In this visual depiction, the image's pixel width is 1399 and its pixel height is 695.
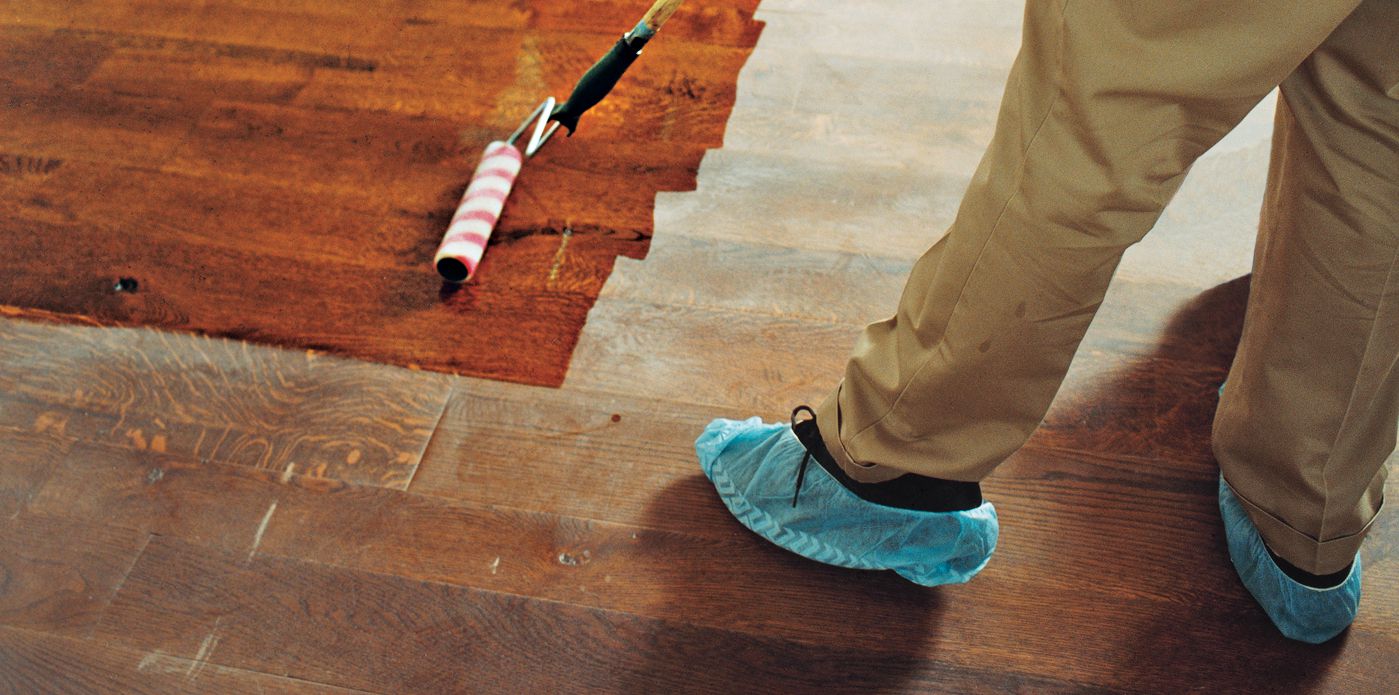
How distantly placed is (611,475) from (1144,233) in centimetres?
64

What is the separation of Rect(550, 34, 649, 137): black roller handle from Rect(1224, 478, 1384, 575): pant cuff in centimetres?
80

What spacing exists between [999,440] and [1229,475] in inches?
12.6

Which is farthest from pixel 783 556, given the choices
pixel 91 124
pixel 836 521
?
pixel 91 124

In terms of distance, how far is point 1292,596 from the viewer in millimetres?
950

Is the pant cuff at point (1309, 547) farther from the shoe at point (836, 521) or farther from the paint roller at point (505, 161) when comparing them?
the paint roller at point (505, 161)

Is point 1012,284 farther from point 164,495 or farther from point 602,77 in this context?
point 164,495

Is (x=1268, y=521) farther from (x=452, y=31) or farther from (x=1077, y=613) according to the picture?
(x=452, y=31)

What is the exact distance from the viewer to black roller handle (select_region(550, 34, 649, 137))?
1.03 m

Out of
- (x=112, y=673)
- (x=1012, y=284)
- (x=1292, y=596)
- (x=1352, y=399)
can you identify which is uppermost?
(x=1012, y=284)

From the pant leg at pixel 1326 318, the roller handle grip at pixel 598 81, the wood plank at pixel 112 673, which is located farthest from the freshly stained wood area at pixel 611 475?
the roller handle grip at pixel 598 81

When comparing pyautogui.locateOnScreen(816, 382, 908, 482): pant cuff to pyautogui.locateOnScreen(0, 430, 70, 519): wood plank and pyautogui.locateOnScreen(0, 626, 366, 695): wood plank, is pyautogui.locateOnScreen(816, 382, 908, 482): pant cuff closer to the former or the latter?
pyautogui.locateOnScreen(0, 626, 366, 695): wood plank

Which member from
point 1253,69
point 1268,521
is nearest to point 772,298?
point 1268,521

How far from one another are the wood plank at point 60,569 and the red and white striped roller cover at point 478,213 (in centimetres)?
49

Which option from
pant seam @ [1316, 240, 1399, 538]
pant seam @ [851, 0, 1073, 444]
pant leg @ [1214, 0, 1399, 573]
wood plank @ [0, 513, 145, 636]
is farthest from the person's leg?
wood plank @ [0, 513, 145, 636]
